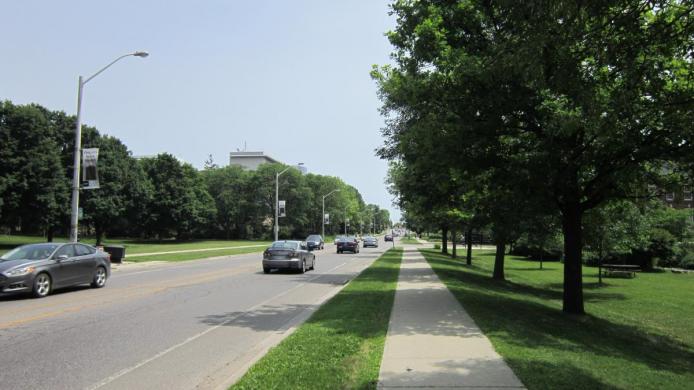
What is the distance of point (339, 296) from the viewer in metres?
13.6

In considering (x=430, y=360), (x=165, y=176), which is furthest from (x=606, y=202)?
(x=165, y=176)

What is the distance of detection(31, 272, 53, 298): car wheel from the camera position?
509 inches

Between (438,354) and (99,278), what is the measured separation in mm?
12188

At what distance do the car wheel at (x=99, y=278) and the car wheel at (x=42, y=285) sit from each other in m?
1.90

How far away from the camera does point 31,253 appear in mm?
13688

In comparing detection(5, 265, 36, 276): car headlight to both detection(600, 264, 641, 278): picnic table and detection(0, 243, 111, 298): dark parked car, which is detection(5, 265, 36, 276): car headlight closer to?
detection(0, 243, 111, 298): dark parked car

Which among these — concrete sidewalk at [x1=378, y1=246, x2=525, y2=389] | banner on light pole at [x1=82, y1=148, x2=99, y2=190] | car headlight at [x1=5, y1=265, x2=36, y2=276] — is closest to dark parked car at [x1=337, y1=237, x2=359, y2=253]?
banner on light pole at [x1=82, y1=148, x2=99, y2=190]

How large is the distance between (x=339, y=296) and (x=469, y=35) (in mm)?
7680

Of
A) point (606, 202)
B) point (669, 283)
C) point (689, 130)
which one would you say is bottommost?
point (669, 283)

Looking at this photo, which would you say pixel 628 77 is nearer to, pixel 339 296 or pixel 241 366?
pixel 241 366

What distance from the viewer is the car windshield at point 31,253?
44.0 ft

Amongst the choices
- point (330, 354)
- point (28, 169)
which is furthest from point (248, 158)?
point (330, 354)

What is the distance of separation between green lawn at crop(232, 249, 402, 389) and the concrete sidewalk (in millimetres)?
233

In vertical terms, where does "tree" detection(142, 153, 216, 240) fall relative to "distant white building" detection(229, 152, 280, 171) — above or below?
below
